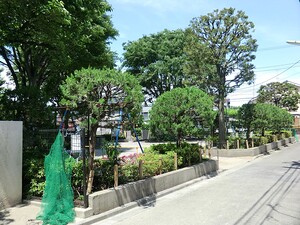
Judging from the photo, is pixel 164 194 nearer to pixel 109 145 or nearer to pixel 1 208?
pixel 109 145

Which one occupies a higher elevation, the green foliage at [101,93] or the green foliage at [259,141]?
the green foliage at [101,93]

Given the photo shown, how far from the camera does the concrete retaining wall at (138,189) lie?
7.75 meters

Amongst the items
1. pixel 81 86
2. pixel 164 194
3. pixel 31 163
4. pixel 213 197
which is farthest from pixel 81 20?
pixel 213 197

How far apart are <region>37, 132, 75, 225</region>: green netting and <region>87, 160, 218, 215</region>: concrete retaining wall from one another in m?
0.60

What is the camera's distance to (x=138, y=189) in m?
9.31

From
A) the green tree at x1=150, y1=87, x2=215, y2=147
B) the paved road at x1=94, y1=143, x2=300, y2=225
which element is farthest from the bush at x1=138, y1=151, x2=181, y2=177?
the green tree at x1=150, y1=87, x2=215, y2=147

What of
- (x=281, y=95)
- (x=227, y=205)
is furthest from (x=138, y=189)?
(x=281, y=95)

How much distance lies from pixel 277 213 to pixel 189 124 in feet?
16.9

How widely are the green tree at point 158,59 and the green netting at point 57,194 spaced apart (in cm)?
2974

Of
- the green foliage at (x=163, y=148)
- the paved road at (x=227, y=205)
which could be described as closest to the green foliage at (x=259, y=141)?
the paved road at (x=227, y=205)

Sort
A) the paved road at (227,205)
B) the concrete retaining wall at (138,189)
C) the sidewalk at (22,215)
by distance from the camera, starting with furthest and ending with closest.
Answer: the concrete retaining wall at (138,189) < the paved road at (227,205) < the sidewalk at (22,215)

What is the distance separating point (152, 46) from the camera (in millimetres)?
38312

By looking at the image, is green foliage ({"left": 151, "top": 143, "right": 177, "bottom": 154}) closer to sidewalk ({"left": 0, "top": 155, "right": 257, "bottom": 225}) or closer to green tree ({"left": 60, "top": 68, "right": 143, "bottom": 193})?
green tree ({"left": 60, "top": 68, "right": 143, "bottom": 193})

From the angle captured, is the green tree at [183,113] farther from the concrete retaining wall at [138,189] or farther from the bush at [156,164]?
the concrete retaining wall at [138,189]
